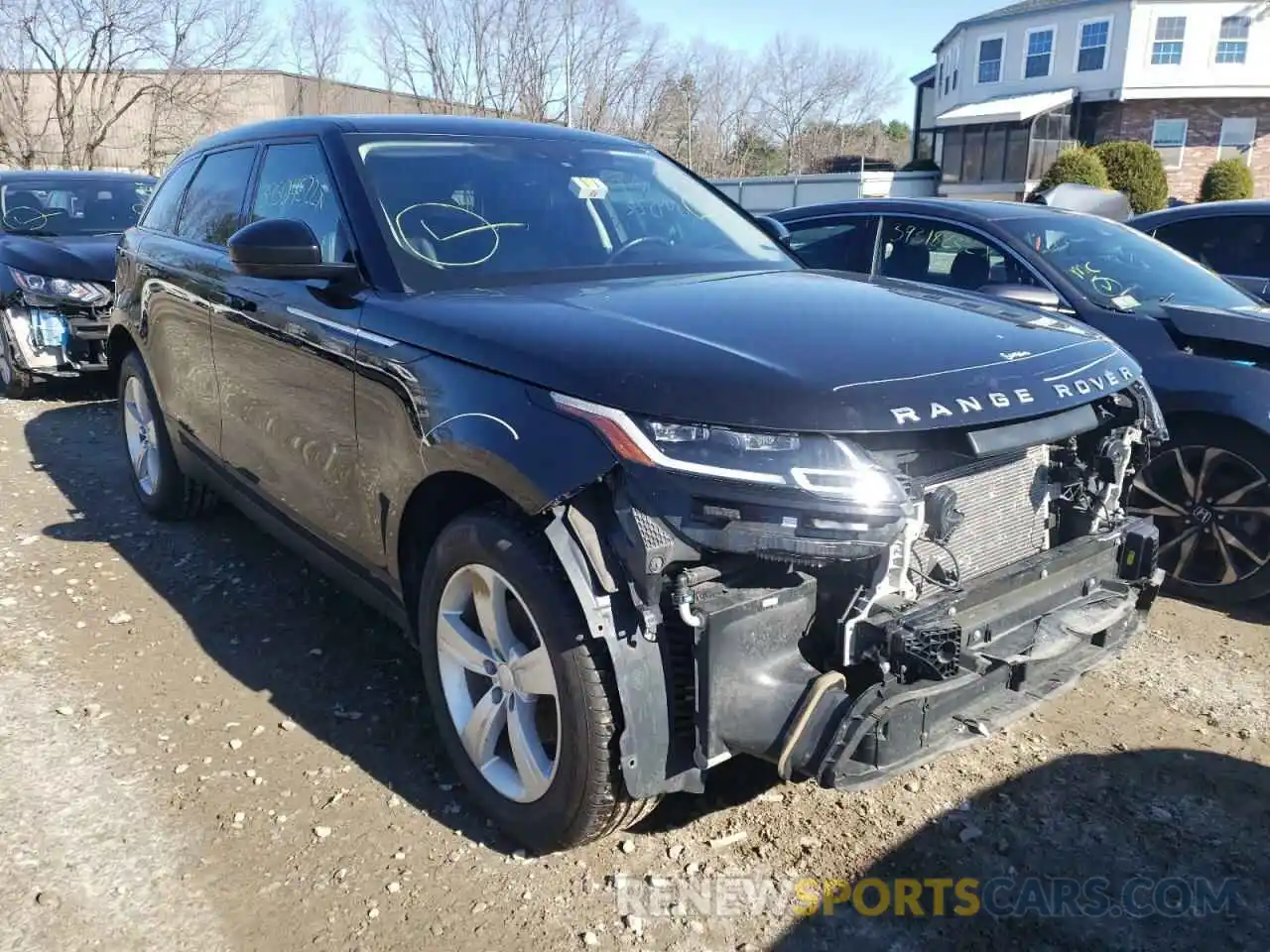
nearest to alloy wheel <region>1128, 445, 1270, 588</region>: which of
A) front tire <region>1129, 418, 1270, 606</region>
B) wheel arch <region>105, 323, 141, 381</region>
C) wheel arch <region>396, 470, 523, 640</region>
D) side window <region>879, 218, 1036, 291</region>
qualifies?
front tire <region>1129, 418, 1270, 606</region>

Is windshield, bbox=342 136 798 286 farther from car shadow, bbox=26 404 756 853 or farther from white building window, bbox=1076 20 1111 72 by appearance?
white building window, bbox=1076 20 1111 72

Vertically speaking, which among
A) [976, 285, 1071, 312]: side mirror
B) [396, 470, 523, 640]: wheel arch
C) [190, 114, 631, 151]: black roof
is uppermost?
[190, 114, 631, 151]: black roof

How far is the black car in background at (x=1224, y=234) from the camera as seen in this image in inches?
252

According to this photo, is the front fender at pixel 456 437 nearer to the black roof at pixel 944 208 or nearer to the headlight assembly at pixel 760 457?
the headlight assembly at pixel 760 457

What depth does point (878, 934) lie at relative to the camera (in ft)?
8.20

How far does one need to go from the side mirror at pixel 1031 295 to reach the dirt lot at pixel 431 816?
4.99 feet

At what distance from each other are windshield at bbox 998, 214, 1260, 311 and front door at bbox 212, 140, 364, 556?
11.3 feet

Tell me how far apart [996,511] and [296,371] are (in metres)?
2.24

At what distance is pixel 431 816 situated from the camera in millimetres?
2949

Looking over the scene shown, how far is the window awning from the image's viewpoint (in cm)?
3478

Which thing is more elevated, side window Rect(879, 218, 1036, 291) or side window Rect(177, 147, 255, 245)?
side window Rect(177, 147, 255, 245)

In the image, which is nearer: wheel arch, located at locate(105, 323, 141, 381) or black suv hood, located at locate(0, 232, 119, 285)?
wheel arch, located at locate(105, 323, 141, 381)

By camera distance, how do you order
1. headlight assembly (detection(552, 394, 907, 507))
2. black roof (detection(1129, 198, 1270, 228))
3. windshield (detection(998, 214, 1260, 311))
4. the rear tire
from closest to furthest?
headlight assembly (detection(552, 394, 907, 507))
windshield (detection(998, 214, 1260, 311))
the rear tire
black roof (detection(1129, 198, 1270, 228))

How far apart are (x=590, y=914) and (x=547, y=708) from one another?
1.69ft
